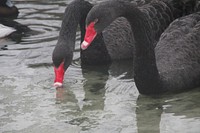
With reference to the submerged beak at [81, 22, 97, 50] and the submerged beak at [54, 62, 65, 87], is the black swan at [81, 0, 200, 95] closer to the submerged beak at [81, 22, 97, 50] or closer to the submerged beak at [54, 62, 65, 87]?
the submerged beak at [81, 22, 97, 50]

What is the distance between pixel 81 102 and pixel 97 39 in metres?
1.24

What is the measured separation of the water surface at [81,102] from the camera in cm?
487

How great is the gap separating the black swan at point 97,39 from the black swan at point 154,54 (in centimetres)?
63

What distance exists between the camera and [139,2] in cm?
718

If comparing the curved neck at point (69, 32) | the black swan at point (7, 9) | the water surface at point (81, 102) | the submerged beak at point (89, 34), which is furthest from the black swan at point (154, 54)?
the black swan at point (7, 9)

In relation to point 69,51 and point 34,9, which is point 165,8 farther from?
point 34,9

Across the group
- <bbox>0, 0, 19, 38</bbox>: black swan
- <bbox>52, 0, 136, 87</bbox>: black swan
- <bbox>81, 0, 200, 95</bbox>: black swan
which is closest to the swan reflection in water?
<bbox>81, 0, 200, 95</bbox>: black swan

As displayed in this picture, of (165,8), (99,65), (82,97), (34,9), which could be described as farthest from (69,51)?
(34,9)

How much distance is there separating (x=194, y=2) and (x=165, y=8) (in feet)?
1.00

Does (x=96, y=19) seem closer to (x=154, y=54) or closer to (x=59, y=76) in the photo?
(x=154, y=54)

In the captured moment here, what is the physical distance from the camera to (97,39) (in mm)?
6570

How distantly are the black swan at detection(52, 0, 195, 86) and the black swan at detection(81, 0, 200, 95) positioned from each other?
0.63 m

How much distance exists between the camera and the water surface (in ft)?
16.0

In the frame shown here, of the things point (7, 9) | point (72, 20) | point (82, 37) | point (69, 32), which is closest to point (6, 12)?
point (7, 9)
